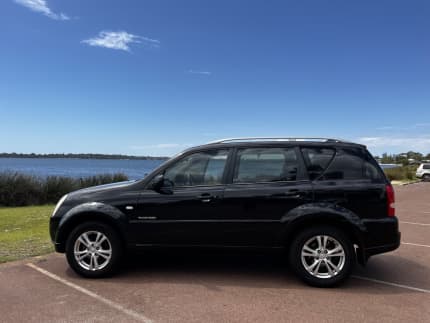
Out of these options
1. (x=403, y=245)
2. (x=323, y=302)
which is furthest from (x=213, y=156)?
(x=403, y=245)

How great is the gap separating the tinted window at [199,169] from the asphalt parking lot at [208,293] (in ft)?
3.25

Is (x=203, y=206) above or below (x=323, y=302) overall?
above

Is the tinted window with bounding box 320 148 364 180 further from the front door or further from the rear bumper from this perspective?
the front door

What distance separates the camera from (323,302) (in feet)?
15.2

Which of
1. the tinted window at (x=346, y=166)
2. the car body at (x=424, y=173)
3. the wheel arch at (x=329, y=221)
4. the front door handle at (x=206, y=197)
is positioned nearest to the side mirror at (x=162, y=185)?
the front door handle at (x=206, y=197)

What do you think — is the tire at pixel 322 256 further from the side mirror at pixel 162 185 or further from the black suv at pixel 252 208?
the side mirror at pixel 162 185

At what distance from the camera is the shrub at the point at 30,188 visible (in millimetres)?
20078

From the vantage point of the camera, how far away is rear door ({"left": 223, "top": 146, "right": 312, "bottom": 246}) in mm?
5230

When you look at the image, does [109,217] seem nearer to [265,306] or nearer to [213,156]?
[213,156]

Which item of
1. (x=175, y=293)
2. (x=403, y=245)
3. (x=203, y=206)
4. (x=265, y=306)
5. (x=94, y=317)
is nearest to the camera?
(x=94, y=317)

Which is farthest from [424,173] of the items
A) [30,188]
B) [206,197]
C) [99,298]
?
[99,298]

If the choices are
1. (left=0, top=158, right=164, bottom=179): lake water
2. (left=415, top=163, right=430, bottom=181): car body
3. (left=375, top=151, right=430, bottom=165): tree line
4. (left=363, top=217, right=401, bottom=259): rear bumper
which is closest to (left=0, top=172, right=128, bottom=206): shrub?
(left=0, top=158, right=164, bottom=179): lake water

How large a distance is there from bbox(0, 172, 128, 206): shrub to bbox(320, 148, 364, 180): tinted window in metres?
18.8

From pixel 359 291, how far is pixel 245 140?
2.45m
